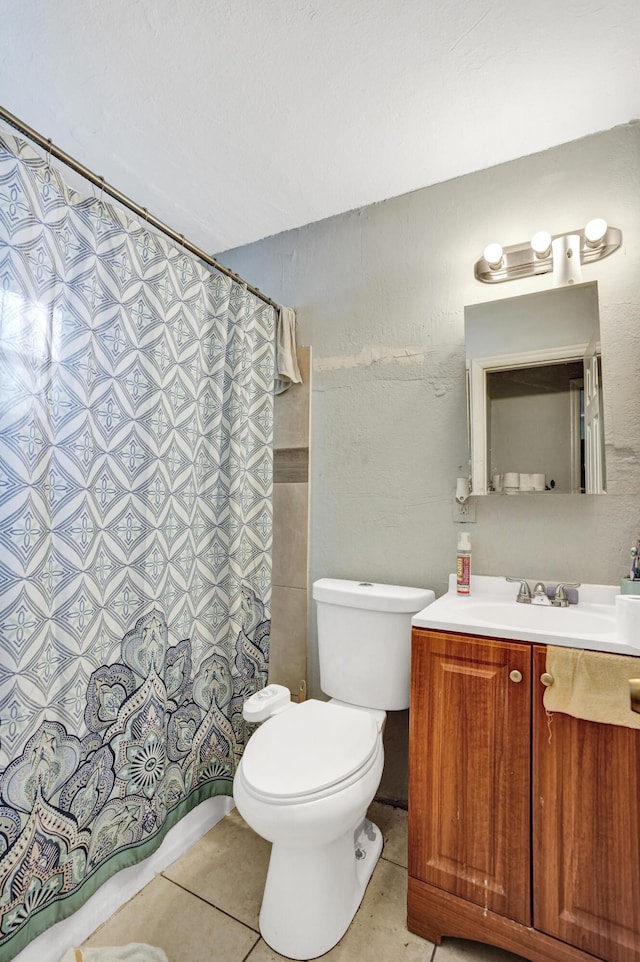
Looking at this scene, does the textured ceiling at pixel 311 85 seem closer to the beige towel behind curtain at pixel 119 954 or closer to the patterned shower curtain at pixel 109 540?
the patterned shower curtain at pixel 109 540

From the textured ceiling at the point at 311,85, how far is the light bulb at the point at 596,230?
13.5 inches

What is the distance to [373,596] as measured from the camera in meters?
1.53

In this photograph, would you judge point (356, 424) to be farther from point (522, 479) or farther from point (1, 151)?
point (1, 151)

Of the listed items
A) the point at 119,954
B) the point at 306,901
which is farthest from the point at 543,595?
the point at 119,954

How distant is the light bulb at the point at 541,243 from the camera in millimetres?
1488

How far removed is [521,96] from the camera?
1.38 meters

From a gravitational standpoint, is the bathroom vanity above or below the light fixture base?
below

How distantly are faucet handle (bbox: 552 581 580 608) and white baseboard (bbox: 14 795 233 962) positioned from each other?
4.55 ft

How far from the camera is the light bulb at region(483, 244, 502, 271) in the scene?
1.56 m

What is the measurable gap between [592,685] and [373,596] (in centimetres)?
67

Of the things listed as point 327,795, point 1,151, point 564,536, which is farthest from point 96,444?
point 564,536

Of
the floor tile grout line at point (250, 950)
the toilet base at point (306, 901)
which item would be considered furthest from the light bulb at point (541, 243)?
the floor tile grout line at point (250, 950)

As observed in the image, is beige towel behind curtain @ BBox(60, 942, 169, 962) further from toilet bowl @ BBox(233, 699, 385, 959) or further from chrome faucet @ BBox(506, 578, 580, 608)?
chrome faucet @ BBox(506, 578, 580, 608)

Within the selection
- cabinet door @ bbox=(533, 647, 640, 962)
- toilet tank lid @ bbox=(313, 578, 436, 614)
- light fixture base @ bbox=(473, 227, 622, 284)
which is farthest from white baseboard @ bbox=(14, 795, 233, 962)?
light fixture base @ bbox=(473, 227, 622, 284)
